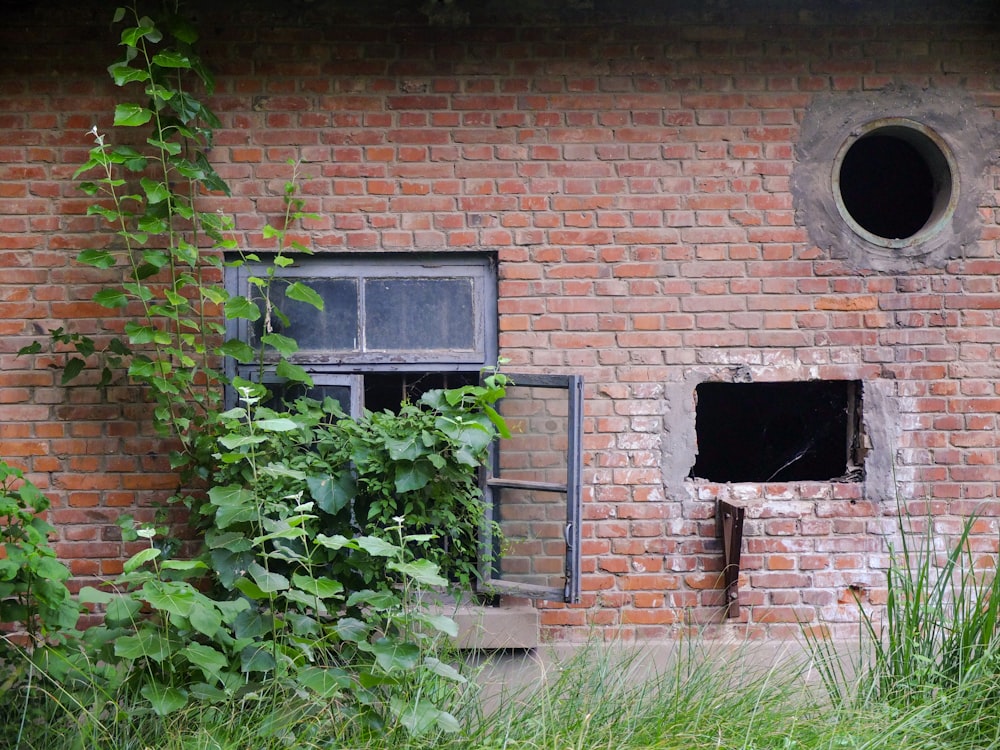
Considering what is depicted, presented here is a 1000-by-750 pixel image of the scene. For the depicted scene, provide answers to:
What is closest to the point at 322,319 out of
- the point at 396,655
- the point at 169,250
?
the point at 169,250

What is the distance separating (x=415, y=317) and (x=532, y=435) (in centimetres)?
72

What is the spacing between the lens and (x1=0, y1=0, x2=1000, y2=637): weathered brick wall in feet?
11.6

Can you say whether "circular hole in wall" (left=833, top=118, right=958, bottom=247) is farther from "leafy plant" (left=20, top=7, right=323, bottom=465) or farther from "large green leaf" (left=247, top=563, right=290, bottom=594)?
"large green leaf" (left=247, top=563, right=290, bottom=594)

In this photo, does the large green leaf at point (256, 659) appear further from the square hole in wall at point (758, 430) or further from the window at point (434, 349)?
the square hole in wall at point (758, 430)

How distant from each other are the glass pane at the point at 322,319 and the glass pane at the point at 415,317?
0.08 metres

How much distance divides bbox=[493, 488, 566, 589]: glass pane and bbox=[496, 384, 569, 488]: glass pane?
0.32 ft

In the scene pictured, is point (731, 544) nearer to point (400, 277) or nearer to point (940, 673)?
point (940, 673)

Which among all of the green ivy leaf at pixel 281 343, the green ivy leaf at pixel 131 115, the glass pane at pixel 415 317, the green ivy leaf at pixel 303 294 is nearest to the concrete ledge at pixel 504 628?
the glass pane at pixel 415 317

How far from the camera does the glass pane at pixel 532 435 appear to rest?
3.59m

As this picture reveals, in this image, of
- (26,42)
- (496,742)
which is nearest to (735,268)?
(496,742)

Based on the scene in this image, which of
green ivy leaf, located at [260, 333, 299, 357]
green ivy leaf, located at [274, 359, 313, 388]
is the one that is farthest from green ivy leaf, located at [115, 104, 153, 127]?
green ivy leaf, located at [274, 359, 313, 388]

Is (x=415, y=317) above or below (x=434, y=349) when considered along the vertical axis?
above

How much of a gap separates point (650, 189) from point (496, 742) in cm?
230

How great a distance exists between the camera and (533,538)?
361cm
